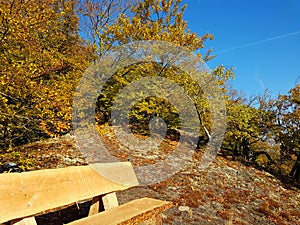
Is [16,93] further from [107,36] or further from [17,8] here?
[107,36]

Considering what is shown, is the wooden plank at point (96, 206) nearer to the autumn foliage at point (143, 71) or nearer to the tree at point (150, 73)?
the autumn foliage at point (143, 71)

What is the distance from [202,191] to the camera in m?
7.03

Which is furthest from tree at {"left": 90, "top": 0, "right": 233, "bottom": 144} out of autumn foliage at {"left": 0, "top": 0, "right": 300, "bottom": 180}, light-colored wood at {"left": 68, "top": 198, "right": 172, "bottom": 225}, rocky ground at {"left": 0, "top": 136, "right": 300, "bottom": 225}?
light-colored wood at {"left": 68, "top": 198, "right": 172, "bottom": 225}

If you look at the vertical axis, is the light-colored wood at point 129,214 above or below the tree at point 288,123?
below

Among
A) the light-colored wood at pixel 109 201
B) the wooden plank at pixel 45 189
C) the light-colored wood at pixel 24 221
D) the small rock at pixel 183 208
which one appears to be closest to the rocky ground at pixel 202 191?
the small rock at pixel 183 208

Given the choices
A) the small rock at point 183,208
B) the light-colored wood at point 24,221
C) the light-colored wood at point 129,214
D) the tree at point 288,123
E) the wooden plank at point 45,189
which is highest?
the tree at point 288,123

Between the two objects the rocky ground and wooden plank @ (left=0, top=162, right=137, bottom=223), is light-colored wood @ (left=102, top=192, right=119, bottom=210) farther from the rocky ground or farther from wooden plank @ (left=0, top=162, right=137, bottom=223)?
the rocky ground

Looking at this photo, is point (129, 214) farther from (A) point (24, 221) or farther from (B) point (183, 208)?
(B) point (183, 208)

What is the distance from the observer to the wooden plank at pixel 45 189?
233 cm

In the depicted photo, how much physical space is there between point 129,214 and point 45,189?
0.98 meters

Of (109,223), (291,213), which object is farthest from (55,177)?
(291,213)

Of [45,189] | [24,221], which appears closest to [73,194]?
[45,189]

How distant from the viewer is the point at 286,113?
40.7ft

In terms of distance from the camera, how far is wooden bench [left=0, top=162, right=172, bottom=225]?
237 cm
